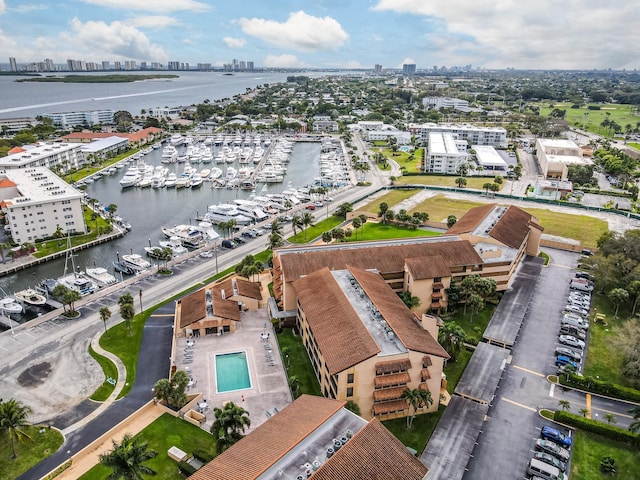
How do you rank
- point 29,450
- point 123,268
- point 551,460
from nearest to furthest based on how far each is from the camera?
point 551,460 → point 29,450 → point 123,268

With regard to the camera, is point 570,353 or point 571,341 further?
point 571,341

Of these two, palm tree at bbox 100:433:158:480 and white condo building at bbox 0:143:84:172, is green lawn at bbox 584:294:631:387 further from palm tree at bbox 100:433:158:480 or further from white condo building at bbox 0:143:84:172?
white condo building at bbox 0:143:84:172

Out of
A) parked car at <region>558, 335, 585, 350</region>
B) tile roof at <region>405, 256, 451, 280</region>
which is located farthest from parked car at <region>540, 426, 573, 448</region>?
tile roof at <region>405, 256, 451, 280</region>

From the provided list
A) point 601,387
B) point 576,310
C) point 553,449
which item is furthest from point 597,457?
point 576,310

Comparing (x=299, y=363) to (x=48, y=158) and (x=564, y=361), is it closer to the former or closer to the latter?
(x=564, y=361)

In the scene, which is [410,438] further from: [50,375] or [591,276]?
[591,276]

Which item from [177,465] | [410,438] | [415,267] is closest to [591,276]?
[415,267]
